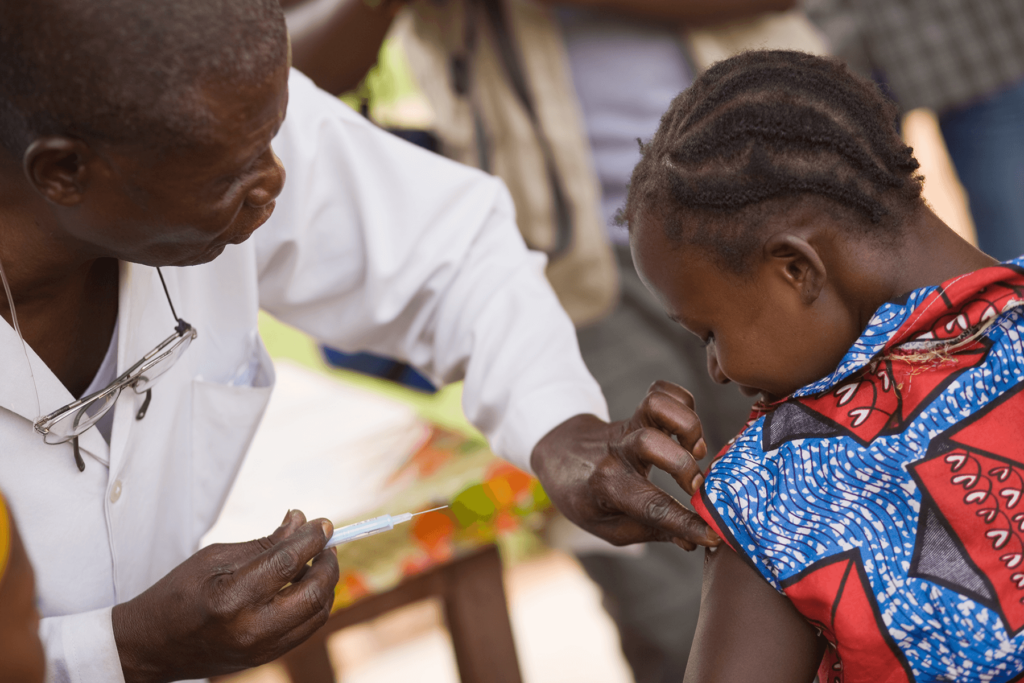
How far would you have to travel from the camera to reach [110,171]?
0.87 meters

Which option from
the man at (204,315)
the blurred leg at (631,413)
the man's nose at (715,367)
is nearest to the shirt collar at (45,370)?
the man at (204,315)

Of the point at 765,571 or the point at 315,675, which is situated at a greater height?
the point at 765,571

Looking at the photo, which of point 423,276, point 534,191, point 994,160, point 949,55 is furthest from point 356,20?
point 994,160

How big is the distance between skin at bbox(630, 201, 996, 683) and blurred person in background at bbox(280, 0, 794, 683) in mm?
855

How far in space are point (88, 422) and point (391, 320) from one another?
1.79ft

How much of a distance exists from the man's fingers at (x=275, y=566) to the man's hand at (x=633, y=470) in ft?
1.18

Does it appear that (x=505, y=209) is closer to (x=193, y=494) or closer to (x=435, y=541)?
(x=435, y=541)

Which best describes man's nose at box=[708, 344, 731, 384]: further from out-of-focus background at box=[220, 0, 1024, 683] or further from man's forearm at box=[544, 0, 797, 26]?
man's forearm at box=[544, 0, 797, 26]

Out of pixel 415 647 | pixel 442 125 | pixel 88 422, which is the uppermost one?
pixel 442 125

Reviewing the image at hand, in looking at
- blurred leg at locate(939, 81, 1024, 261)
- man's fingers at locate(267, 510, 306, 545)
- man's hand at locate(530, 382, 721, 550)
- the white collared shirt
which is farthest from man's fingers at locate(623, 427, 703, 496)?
blurred leg at locate(939, 81, 1024, 261)

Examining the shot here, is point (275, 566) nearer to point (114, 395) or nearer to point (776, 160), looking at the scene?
point (114, 395)

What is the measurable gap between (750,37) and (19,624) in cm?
167

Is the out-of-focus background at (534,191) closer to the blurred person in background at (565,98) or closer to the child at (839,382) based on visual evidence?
the blurred person in background at (565,98)

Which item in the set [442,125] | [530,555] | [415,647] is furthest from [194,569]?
[530,555]
